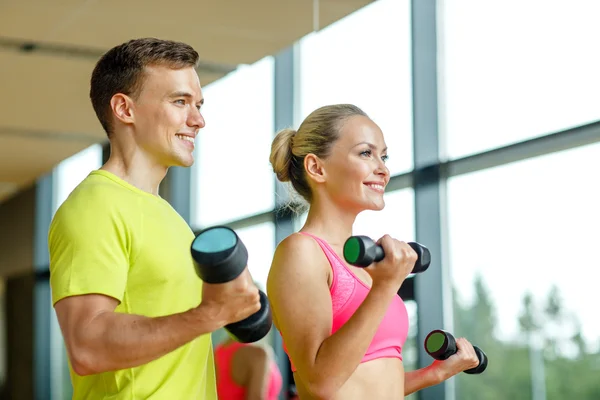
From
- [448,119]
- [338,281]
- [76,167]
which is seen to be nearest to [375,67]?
[448,119]

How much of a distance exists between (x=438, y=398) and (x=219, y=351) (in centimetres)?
90

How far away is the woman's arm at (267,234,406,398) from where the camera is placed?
1513 millimetres

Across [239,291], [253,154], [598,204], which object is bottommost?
[239,291]

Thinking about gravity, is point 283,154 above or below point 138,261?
above

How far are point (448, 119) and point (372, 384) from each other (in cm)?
199

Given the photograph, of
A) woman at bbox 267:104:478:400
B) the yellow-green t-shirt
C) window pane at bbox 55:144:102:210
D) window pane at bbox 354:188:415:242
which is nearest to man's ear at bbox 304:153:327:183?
woman at bbox 267:104:478:400

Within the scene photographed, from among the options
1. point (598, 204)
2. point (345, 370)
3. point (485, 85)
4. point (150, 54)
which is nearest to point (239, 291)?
point (345, 370)

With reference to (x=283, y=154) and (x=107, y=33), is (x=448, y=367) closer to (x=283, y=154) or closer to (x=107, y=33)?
(x=283, y=154)

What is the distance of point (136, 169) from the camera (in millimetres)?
1566

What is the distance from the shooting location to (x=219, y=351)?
3.37 metres

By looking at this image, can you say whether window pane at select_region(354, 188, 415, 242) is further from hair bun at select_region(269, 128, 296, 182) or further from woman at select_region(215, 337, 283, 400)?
hair bun at select_region(269, 128, 296, 182)

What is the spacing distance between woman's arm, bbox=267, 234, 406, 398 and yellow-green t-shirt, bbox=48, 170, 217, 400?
19 centimetres

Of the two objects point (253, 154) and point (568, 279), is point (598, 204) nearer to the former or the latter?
point (568, 279)

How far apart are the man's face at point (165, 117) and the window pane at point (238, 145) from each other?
110 inches
